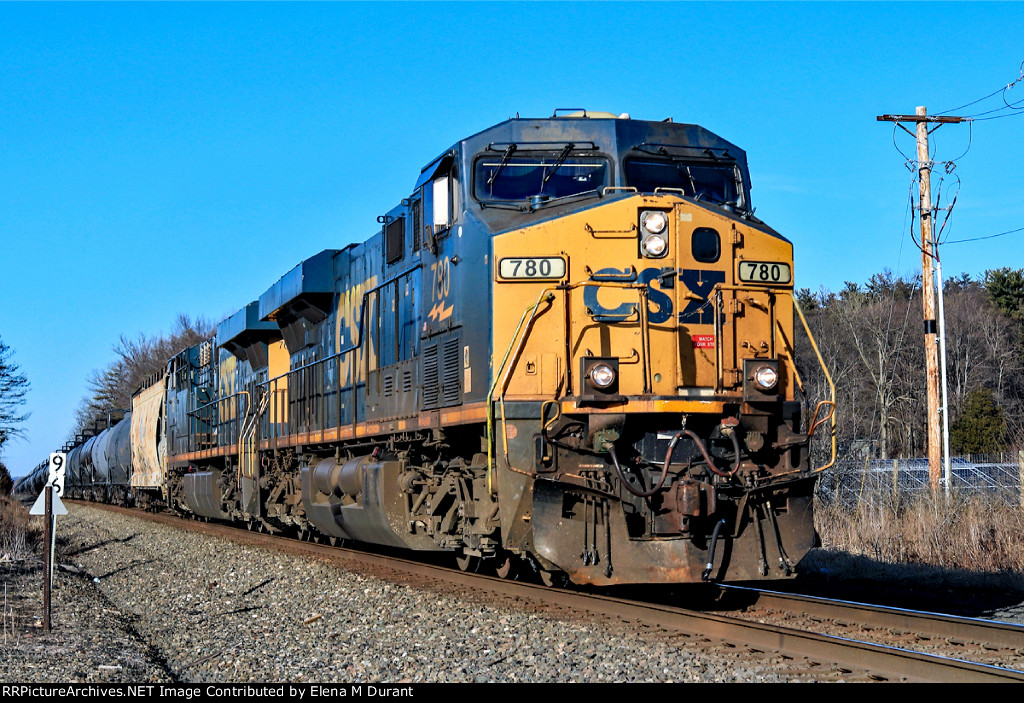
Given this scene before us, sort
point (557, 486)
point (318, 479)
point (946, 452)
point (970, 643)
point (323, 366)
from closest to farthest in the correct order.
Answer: point (970, 643) → point (557, 486) → point (318, 479) → point (323, 366) → point (946, 452)

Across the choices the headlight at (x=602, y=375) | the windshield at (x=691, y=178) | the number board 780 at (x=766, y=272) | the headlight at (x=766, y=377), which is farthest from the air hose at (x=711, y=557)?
the windshield at (x=691, y=178)

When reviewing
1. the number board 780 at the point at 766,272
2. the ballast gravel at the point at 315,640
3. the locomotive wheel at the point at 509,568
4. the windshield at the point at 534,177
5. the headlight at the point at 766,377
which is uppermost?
the windshield at the point at 534,177

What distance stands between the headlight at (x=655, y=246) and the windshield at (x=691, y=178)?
686 mm

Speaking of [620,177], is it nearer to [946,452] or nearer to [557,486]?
[557,486]

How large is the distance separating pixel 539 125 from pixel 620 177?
0.83 meters

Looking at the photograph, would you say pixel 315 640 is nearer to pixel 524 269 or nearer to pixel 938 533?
pixel 524 269

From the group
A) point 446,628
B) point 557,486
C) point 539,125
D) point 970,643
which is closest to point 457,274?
point 539,125

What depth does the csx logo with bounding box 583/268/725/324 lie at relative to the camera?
25.0 feet

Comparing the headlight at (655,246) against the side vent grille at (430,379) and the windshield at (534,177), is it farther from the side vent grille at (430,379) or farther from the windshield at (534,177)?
the side vent grille at (430,379)

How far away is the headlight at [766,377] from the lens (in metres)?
7.53

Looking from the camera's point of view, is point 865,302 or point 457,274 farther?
point 865,302

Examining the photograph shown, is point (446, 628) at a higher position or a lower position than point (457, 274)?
lower

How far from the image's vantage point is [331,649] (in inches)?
269

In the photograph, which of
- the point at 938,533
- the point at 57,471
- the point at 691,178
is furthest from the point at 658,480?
the point at 57,471
